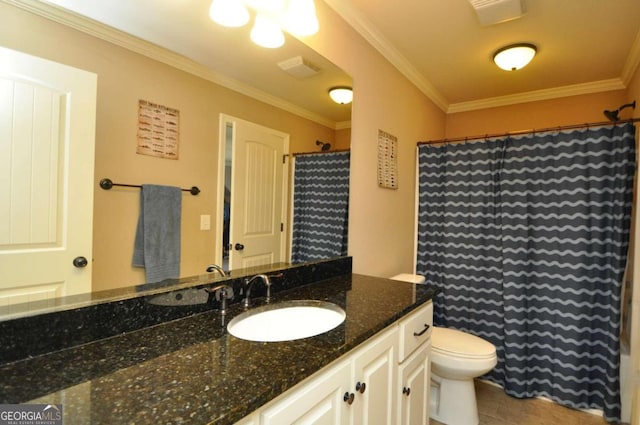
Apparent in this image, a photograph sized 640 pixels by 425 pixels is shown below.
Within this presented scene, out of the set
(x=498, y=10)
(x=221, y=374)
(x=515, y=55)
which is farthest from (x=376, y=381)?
(x=515, y=55)

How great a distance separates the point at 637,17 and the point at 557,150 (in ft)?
2.65

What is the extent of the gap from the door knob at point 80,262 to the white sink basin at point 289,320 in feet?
1.51

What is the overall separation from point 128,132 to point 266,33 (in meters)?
0.84

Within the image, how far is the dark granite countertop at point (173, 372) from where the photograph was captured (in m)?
0.59

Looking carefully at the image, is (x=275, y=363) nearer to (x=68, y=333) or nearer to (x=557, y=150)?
(x=68, y=333)

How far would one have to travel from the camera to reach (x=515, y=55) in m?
2.17

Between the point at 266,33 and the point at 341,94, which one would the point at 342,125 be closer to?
the point at 341,94

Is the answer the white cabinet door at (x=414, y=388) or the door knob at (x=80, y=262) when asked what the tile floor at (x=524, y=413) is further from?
the door knob at (x=80, y=262)

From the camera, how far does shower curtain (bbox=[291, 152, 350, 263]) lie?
1615 mm

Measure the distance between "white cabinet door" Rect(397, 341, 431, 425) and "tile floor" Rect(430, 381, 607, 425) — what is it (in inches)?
22.9

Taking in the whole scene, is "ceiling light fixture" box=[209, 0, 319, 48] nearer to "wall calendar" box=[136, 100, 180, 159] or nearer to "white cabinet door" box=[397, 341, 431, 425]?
"wall calendar" box=[136, 100, 180, 159]

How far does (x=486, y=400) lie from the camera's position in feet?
7.03

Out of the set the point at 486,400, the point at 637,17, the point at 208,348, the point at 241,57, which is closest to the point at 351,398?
A: the point at 208,348

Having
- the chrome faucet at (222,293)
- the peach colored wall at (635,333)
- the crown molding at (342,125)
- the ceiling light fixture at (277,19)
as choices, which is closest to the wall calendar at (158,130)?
Answer: the chrome faucet at (222,293)
